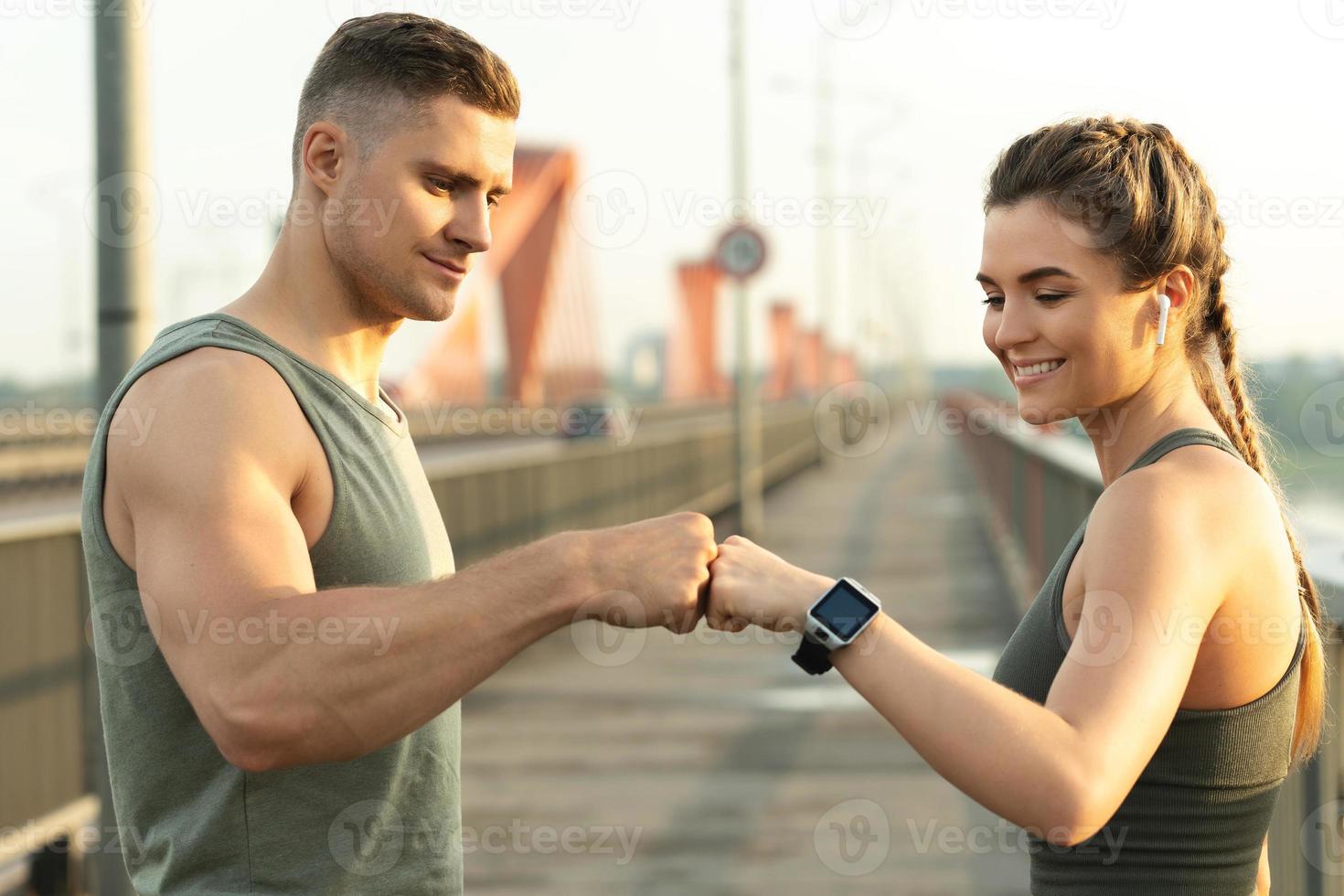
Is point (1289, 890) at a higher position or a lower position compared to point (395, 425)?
lower

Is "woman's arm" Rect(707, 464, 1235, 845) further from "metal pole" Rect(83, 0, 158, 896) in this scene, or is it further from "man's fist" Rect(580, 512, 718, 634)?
"metal pole" Rect(83, 0, 158, 896)

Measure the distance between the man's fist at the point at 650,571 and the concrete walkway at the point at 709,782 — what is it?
1.55ft

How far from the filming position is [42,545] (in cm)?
563

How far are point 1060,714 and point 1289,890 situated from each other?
2274 mm

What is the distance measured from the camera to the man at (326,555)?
6.15 ft

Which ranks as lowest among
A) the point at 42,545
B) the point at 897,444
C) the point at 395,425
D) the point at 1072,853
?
the point at 897,444

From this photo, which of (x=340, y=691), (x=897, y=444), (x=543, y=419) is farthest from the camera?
(x=897, y=444)

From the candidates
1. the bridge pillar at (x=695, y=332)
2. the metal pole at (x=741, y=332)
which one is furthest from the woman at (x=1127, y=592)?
the bridge pillar at (x=695, y=332)

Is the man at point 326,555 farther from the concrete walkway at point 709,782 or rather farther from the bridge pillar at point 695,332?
the bridge pillar at point 695,332

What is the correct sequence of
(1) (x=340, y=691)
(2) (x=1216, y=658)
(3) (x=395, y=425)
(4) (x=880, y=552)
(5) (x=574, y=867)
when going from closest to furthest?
(1) (x=340, y=691), (2) (x=1216, y=658), (3) (x=395, y=425), (5) (x=574, y=867), (4) (x=880, y=552)

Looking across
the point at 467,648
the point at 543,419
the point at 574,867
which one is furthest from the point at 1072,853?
A: the point at 543,419

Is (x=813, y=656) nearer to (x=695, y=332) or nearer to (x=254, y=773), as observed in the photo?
(x=254, y=773)

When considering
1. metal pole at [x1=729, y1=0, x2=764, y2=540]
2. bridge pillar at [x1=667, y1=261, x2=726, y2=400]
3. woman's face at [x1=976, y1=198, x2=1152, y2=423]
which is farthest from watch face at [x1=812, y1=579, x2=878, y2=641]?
bridge pillar at [x1=667, y1=261, x2=726, y2=400]

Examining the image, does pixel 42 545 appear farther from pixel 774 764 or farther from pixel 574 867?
pixel 774 764
